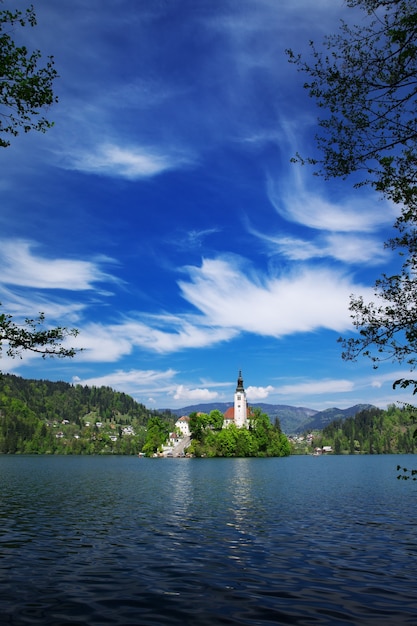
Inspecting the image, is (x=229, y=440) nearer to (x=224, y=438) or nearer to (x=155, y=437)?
(x=224, y=438)

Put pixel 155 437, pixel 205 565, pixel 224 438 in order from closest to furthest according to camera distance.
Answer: pixel 205 565 < pixel 224 438 < pixel 155 437

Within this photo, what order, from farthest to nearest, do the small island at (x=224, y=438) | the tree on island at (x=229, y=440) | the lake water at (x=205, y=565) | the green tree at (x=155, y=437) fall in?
the green tree at (x=155, y=437) < the small island at (x=224, y=438) < the tree on island at (x=229, y=440) < the lake water at (x=205, y=565)

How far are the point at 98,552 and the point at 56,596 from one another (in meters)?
6.96

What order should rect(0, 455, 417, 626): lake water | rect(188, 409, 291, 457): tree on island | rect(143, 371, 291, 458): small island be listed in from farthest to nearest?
rect(143, 371, 291, 458): small island → rect(188, 409, 291, 457): tree on island → rect(0, 455, 417, 626): lake water

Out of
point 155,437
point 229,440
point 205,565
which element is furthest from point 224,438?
point 205,565

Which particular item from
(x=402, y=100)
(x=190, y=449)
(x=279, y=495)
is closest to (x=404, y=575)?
(x=402, y=100)

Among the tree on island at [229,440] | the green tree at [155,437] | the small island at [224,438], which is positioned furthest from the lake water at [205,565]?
the green tree at [155,437]

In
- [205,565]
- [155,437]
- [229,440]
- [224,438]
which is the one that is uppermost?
[224,438]

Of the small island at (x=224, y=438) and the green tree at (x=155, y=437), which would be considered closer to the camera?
the small island at (x=224, y=438)

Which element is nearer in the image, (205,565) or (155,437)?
(205,565)

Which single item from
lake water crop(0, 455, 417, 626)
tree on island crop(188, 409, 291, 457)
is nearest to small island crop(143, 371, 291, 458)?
tree on island crop(188, 409, 291, 457)

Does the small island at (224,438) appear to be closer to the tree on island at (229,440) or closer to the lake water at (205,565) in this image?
the tree on island at (229,440)

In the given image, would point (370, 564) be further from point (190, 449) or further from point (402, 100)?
point (190, 449)

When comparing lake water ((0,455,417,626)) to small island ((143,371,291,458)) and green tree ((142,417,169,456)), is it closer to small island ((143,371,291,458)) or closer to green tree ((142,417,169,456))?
small island ((143,371,291,458))
